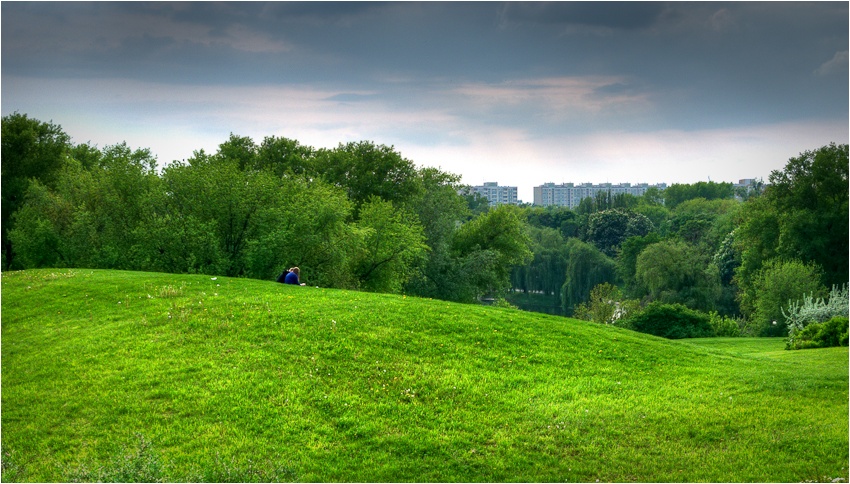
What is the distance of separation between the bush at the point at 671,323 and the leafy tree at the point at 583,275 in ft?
221

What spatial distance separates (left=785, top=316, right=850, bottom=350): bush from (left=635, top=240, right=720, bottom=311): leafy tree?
51.6 meters

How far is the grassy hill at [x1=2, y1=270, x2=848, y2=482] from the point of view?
39.7 feet

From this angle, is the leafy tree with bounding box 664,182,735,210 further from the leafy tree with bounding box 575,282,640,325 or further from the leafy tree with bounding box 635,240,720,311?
the leafy tree with bounding box 575,282,640,325

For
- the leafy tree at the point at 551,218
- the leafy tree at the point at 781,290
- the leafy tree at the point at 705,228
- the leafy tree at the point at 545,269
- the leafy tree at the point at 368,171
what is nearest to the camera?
the leafy tree at the point at 781,290

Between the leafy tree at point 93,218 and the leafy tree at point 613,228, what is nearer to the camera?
the leafy tree at point 93,218

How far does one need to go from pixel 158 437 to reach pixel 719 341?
29.0 meters

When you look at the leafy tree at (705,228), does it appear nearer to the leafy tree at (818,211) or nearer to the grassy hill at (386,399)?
the leafy tree at (818,211)

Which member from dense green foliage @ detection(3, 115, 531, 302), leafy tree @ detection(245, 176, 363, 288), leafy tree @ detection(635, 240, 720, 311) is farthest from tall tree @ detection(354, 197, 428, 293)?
leafy tree @ detection(635, 240, 720, 311)

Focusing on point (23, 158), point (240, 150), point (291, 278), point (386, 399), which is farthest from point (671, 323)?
point (23, 158)

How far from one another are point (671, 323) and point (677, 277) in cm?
4131

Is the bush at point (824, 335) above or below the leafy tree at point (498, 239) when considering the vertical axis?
below

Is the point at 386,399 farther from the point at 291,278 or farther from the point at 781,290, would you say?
the point at 781,290

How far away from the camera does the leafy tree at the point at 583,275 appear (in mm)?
109625

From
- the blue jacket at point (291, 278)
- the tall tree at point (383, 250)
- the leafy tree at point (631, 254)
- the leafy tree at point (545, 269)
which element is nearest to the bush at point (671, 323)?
the tall tree at point (383, 250)
